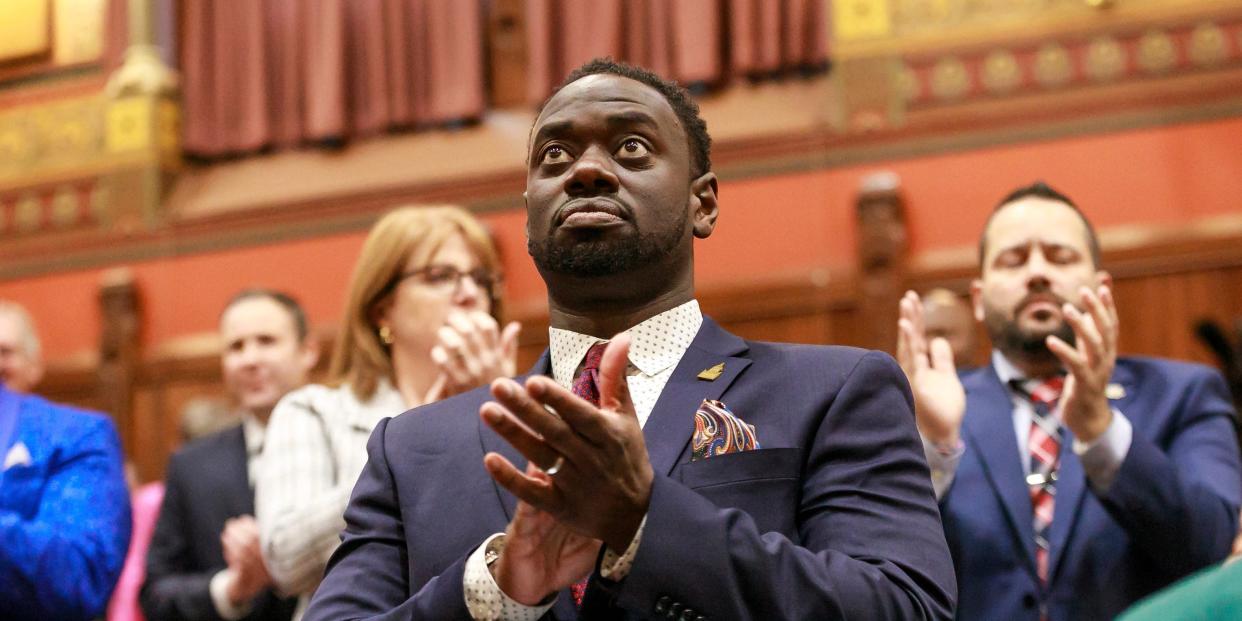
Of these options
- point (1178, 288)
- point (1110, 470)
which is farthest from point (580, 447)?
point (1178, 288)

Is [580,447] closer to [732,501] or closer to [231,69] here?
[732,501]

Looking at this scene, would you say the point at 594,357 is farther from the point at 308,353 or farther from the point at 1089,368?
the point at 308,353

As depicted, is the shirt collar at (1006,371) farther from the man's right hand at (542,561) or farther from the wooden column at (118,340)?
the wooden column at (118,340)

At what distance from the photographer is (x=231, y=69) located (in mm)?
5926

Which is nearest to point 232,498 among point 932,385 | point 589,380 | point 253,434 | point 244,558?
point 253,434

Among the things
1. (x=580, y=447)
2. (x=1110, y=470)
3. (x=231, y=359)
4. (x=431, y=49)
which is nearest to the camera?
(x=580, y=447)

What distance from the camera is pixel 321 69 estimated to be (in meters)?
5.72

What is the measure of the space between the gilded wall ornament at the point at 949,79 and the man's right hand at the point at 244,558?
3.28m

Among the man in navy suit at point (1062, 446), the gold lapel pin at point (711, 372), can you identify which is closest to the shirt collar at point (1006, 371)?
the man in navy suit at point (1062, 446)

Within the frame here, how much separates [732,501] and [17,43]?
5657 mm

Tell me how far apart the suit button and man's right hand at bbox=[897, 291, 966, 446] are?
100cm

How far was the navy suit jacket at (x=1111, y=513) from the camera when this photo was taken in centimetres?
205

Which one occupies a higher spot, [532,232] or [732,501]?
[532,232]

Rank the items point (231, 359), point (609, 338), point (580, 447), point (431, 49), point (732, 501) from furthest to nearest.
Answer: point (431, 49) → point (231, 359) → point (609, 338) → point (732, 501) → point (580, 447)
